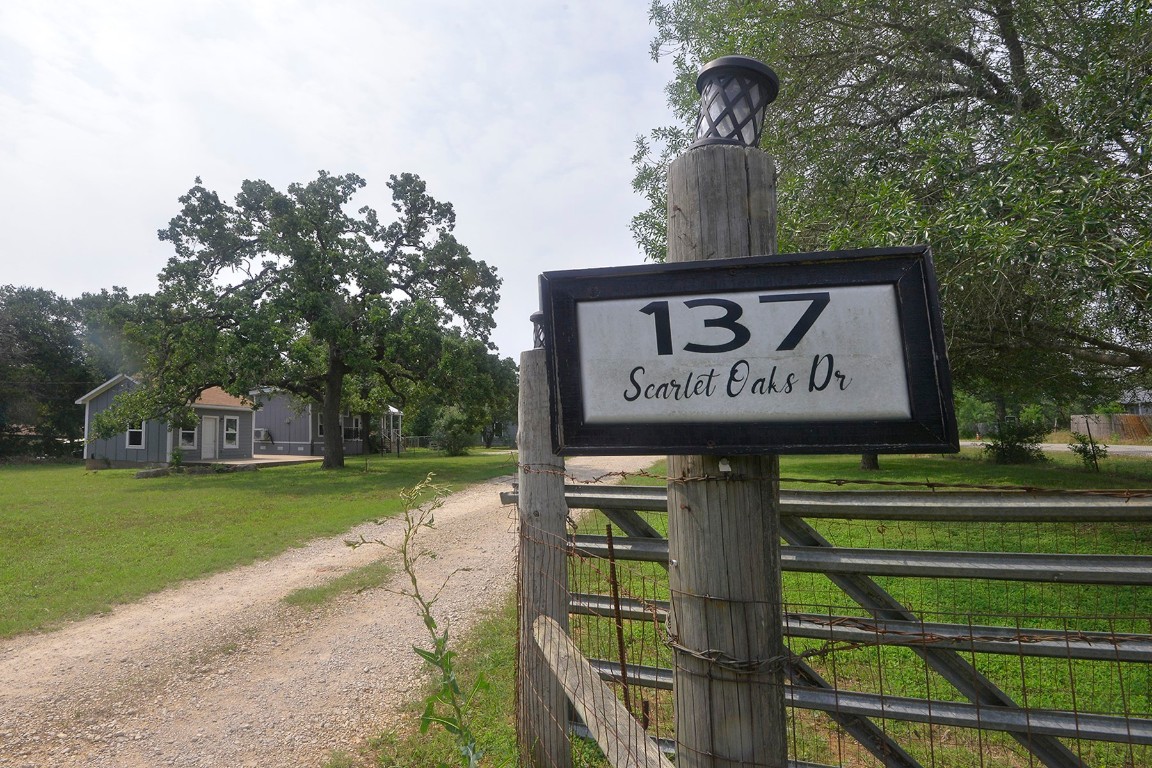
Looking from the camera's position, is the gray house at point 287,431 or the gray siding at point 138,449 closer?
the gray siding at point 138,449

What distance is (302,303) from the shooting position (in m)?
19.5

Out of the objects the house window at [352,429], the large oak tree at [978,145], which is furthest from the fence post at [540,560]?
the house window at [352,429]

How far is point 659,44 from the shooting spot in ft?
33.1

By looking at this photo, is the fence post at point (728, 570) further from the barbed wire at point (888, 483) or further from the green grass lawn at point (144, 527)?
the green grass lawn at point (144, 527)

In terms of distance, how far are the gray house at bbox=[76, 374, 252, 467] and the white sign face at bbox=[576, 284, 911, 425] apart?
26.3 m

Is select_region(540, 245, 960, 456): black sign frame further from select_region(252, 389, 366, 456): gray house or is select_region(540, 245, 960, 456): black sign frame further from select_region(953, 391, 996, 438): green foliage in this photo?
select_region(953, 391, 996, 438): green foliage

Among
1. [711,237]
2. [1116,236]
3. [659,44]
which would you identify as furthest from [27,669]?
[659,44]

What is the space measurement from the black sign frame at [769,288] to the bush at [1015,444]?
80.0 feet

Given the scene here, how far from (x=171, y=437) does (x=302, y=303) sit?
421 inches

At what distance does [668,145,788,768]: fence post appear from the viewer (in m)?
1.41

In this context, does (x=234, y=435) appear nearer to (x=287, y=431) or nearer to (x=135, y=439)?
(x=135, y=439)

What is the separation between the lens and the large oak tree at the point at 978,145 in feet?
16.0

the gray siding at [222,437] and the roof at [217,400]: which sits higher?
the roof at [217,400]

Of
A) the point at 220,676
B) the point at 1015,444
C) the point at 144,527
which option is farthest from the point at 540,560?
the point at 1015,444
